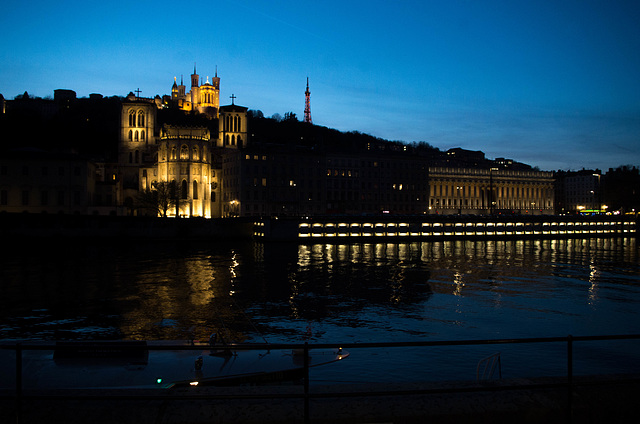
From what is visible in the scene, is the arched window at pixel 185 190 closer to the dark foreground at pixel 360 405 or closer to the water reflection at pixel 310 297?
the water reflection at pixel 310 297

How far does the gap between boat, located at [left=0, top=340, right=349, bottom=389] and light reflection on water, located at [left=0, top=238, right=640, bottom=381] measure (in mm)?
3148

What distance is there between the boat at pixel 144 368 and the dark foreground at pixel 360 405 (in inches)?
189

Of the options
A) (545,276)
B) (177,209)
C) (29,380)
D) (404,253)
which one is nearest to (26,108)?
(177,209)

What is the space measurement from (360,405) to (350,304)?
22.1 m

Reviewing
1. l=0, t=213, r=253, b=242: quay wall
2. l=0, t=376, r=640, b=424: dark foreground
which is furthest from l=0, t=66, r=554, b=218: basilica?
l=0, t=376, r=640, b=424: dark foreground

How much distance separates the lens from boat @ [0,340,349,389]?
10.9 m

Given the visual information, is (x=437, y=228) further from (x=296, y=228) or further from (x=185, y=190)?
(x=185, y=190)

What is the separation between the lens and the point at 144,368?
11.7 metres

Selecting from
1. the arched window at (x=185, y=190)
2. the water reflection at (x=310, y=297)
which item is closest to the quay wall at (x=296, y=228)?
the water reflection at (x=310, y=297)

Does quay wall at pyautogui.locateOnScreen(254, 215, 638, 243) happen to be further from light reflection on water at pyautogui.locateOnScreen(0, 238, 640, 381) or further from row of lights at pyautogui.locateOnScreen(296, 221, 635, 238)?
light reflection on water at pyautogui.locateOnScreen(0, 238, 640, 381)

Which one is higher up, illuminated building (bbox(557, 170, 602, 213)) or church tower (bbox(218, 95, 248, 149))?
church tower (bbox(218, 95, 248, 149))

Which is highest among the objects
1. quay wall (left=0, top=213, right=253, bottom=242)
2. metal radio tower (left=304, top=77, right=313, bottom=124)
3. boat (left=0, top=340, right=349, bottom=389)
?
metal radio tower (left=304, top=77, right=313, bottom=124)

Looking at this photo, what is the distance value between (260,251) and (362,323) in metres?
43.5

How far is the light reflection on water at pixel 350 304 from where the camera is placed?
59.1ft
